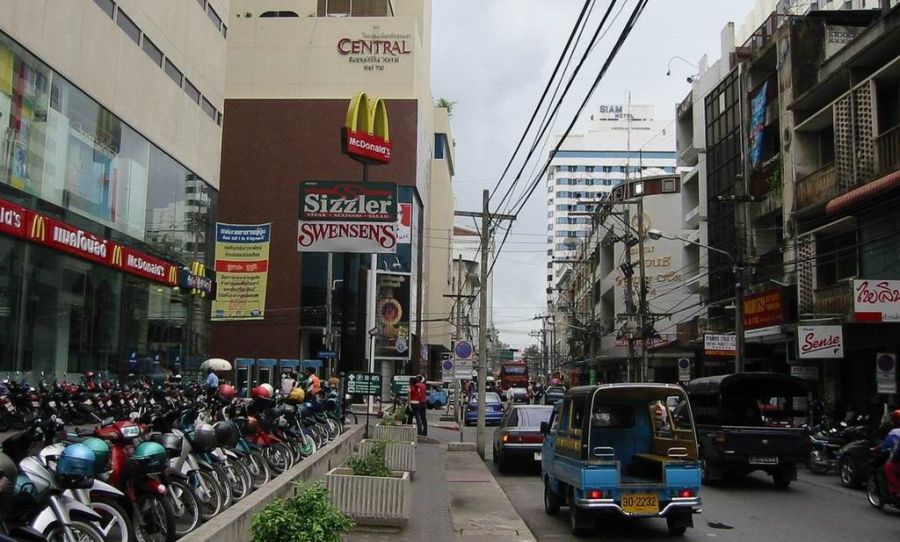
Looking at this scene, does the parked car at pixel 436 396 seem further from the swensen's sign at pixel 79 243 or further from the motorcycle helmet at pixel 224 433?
the motorcycle helmet at pixel 224 433

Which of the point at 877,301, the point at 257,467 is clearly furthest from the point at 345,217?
the point at 877,301

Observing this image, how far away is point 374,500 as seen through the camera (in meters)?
10.1

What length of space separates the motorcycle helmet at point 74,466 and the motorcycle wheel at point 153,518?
1009 mm

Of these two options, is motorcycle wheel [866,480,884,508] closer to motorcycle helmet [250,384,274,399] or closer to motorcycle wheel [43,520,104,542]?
motorcycle helmet [250,384,274,399]

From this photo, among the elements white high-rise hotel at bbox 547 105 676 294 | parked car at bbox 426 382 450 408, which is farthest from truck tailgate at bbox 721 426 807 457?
white high-rise hotel at bbox 547 105 676 294

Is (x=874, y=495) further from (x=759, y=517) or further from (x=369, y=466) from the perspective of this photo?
(x=369, y=466)

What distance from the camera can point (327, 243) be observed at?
18.0 metres

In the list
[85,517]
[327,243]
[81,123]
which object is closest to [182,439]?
[85,517]

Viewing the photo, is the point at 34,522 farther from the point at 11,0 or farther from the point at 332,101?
the point at 332,101

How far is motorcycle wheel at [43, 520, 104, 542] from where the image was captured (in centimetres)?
580

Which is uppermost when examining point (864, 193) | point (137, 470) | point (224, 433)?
point (864, 193)

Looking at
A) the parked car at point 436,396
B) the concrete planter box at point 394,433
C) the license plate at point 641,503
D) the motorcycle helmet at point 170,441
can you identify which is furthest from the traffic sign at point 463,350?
the parked car at point 436,396

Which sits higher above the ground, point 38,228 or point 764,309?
point 38,228

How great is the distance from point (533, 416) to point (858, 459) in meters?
6.49
